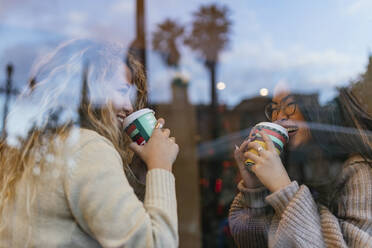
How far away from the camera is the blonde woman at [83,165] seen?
2.75 feet

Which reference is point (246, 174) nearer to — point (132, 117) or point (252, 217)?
point (252, 217)

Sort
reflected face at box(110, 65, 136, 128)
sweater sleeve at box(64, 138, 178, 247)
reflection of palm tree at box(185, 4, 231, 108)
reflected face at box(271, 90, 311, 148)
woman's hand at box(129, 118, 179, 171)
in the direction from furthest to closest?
reflection of palm tree at box(185, 4, 231, 108) < reflected face at box(271, 90, 311, 148) < reflected face at box(110, 65, 136, 128) < woman's hand at box(129, 118, 179, 171) < sweater sleeve at box(64, 138, 178, 247)

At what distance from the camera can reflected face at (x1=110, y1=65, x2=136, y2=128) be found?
3.51ft

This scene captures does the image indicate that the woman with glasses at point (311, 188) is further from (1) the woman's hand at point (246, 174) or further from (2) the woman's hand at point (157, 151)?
(2) the woman's hand at point (157, 151)

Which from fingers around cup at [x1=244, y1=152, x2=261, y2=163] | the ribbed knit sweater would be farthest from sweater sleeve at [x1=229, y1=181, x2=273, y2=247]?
fingers around cup at [x1=244, y1=152, x2=261, y2=163]

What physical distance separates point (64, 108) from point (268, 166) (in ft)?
2.00

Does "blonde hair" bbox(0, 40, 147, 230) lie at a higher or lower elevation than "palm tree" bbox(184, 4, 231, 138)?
lower

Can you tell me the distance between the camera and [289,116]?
4.00 ft

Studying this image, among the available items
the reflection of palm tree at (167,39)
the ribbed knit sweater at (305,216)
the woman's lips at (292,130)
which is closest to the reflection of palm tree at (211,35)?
the reflection of palm tree at (167,39)

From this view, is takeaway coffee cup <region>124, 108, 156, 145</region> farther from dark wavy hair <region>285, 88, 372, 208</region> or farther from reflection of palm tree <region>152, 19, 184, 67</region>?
reflection of palm tree <region>152, 19, 184, 67</region>

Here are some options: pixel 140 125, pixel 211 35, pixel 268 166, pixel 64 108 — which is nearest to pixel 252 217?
pixel 268 166

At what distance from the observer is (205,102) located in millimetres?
4195

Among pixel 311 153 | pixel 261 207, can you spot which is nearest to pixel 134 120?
pixel 261 207

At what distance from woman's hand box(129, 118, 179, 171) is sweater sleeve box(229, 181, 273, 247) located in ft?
1.04
